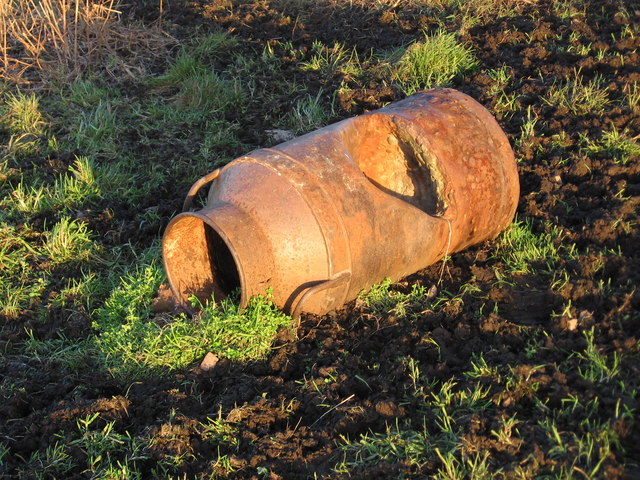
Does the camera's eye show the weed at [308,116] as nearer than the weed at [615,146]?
No

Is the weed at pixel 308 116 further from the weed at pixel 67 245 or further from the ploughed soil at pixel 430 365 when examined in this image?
the weed at pixel 67 245

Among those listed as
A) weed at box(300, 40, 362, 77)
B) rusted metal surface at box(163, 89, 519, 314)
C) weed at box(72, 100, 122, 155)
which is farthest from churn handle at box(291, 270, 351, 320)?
weed at box(300, 40, 362, 77)

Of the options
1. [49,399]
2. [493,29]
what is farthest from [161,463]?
[493,29]

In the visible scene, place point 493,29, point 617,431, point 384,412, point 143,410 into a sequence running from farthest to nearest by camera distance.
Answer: point 493,29 < point 143,410 < point 384,412 < point 617,431

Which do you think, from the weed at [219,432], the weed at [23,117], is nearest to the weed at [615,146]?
the weed at [219,432]

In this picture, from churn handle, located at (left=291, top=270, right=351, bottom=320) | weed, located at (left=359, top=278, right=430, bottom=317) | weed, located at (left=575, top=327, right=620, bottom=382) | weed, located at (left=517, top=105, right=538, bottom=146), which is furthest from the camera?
weed, located at (left=517, top=105, right=538, bottom=146)

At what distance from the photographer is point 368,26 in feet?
20.6

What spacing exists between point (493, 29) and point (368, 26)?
1.07m

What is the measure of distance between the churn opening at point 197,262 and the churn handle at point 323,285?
497mm

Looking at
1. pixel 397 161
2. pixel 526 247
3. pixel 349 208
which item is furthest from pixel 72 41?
pixel 526 247

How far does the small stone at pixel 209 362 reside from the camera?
344 centimetres

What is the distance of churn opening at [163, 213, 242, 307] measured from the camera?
12.4ft

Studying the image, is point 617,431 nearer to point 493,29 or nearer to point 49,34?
point 493,29

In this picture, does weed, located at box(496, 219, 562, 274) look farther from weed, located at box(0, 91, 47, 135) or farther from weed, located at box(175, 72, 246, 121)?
weed, located at box(0, 91, 47, 135)
